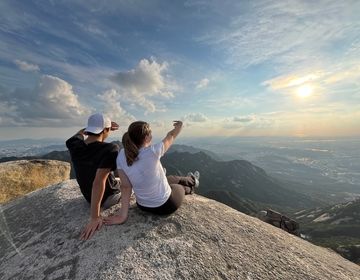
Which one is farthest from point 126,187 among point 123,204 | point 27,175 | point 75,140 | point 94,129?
point 27,175

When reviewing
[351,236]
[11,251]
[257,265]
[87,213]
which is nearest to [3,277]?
[11,251]

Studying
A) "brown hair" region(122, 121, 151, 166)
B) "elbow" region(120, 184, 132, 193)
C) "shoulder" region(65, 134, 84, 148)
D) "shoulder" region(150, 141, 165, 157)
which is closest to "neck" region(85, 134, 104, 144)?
"shoulder" region(65, 134, 84, 148)

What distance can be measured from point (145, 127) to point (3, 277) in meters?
7.24

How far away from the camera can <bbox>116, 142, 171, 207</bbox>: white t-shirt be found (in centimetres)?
926

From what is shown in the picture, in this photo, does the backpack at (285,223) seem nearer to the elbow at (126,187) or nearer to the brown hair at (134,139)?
the elbow at (126,187)

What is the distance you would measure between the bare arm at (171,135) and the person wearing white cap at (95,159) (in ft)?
6.27

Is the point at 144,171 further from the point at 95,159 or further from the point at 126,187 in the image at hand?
the point at 95,159

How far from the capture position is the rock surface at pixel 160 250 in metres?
8.70

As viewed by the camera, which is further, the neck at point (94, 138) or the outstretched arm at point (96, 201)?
the neck at point (94, 138)

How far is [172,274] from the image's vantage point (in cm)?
841

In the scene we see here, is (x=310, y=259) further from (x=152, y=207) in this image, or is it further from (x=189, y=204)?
(x=152, y=207)

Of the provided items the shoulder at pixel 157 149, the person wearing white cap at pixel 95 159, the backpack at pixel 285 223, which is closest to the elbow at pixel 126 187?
the person wearing white cap at pixel 95 159

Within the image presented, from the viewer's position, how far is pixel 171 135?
10094 millimetres

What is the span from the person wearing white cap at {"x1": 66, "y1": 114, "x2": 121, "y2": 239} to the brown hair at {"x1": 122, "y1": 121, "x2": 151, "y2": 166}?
1080mm
